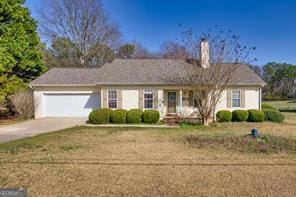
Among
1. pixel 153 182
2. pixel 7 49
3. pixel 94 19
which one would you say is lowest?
pixel 153 182

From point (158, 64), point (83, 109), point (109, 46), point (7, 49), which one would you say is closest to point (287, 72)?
point (109, 46)

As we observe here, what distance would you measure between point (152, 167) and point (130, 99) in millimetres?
12265

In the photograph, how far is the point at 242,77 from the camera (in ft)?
62.5

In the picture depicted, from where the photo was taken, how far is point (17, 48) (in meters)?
20.1

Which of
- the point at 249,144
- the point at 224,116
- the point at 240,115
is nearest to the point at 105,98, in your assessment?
the point at 224,116

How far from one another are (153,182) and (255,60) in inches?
540

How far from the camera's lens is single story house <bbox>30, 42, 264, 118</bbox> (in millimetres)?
18344

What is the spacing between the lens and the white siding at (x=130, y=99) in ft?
60.2

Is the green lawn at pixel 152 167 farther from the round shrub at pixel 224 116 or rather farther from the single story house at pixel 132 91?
the single story house at pixel 132 91

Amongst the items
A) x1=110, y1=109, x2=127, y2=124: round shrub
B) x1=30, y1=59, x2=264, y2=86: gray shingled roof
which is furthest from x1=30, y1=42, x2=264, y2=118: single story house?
x1=110, y1=109, x2=127, y2=124: round shrub

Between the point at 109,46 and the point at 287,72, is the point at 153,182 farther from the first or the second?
the point at 287,72

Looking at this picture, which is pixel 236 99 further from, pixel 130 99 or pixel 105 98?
pixel 105 98

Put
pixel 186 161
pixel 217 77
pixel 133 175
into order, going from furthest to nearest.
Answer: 1. pixel 217 77
2. pixel 186 161
3. pixel 133 175

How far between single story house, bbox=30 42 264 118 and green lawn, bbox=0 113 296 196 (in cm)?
876
